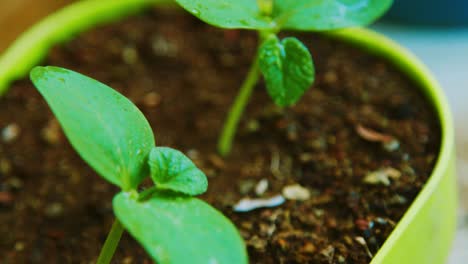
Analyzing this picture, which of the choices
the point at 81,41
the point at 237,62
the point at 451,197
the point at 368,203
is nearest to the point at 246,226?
the point at 368,203

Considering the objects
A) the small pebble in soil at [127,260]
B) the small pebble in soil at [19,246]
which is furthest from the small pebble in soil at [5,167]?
the small pebble in soil at [127,260]

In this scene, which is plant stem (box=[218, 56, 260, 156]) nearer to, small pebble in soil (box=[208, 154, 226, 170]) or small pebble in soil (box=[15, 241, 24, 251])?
small pebble in soil (box=[208, 154, 226, 170])

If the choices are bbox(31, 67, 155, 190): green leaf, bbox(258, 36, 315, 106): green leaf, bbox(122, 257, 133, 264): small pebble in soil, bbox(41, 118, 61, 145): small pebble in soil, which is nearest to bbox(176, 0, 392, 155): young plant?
bbox(258, 36, 315, 106): green leaf

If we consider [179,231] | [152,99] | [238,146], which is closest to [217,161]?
[238,146]

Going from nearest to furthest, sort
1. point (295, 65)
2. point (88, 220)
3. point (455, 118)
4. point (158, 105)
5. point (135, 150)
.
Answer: point (135, 150)
point (295, 65)
point (88, 220)
point (158, 105)
point (455, 118)

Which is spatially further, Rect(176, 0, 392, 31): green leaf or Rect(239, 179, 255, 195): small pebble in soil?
Rect(239, 179, 255, 195): small pebble in soil

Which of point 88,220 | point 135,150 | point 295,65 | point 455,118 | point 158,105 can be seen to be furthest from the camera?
point 455,118

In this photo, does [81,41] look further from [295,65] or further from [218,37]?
[295,65]
